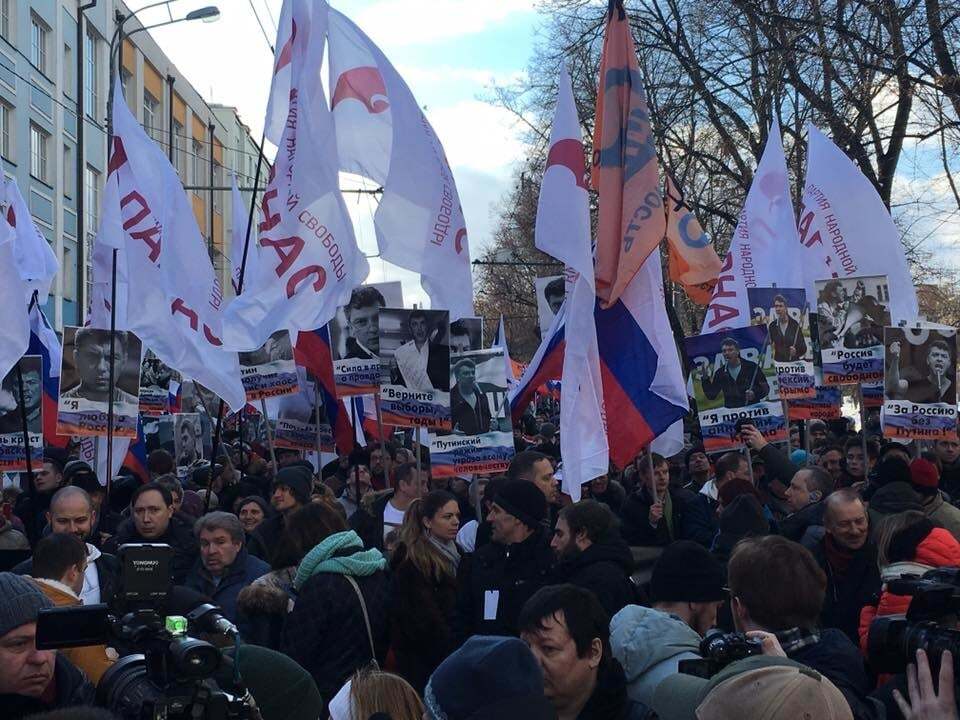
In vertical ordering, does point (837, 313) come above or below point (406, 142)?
below

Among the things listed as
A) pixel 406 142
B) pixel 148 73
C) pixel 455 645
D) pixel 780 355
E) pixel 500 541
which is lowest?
pixel 455 645

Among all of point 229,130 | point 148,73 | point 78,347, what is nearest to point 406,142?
point 78,347

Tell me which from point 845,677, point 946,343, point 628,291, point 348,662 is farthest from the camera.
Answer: point 946,343

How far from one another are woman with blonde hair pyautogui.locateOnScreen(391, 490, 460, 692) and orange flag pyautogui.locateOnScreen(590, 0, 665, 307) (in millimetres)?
3145

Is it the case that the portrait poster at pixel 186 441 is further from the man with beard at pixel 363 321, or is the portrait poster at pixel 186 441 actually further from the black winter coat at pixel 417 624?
the black winter coat at pixel 417 624

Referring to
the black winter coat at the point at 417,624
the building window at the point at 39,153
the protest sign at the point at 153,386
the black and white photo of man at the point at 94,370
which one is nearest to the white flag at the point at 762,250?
the black and white photo of man at the point at 94,370

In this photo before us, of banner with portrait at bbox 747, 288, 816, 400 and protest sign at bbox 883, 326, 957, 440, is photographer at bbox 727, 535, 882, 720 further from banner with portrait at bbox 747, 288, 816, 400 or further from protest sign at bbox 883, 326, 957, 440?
banner with portrait at bbox 747, 288, 816, 400

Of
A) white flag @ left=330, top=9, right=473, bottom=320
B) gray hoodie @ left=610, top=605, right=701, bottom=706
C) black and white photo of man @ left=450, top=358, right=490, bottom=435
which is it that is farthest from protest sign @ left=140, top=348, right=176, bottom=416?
gray hoodie @ left=610, top=605, right=701, bottom=706

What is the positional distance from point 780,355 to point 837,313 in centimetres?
61

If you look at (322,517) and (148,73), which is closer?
(322,517)

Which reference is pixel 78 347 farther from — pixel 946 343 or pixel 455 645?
pixel 946 343

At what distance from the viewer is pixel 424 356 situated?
8867 millimetres

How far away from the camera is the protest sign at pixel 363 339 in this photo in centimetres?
1031

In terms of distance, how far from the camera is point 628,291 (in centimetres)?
848
